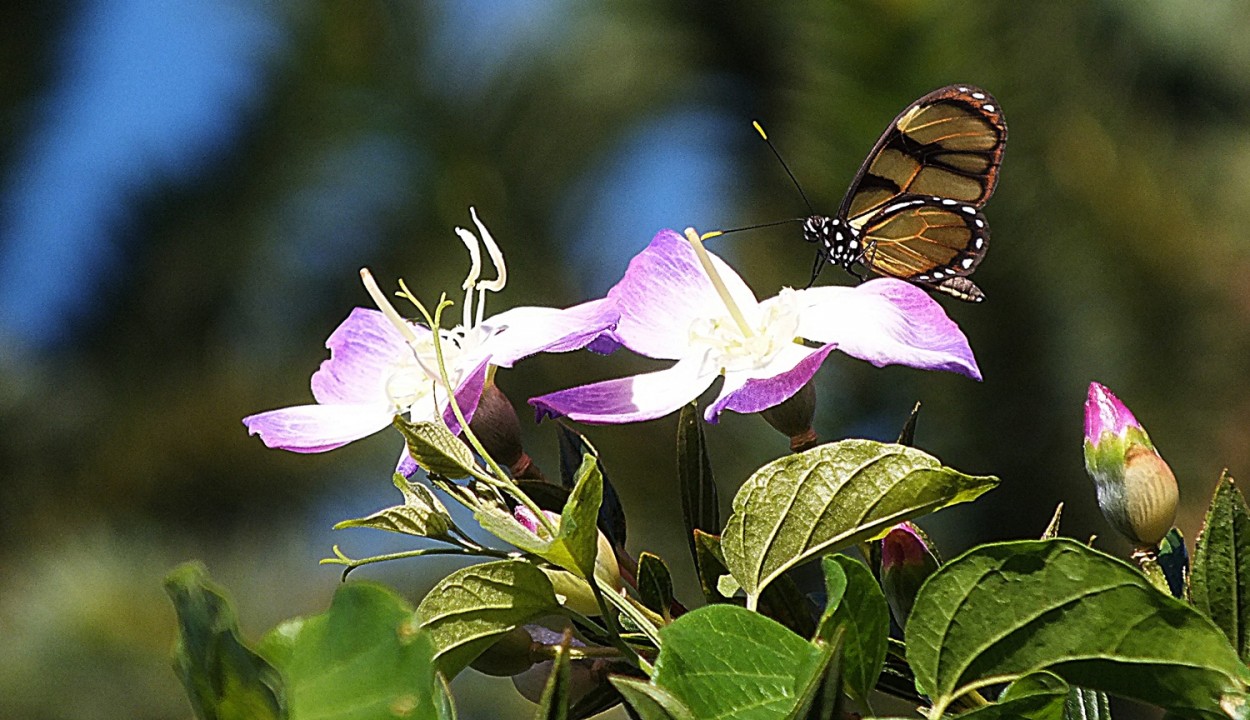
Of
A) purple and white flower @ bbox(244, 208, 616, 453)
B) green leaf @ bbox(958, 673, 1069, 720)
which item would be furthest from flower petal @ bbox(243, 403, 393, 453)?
green leaf @ bbox(958, 673, 1069, 720)

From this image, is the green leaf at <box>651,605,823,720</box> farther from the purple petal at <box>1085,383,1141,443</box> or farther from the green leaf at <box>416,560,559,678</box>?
the purple petal at <box>1085,383,1141,443</box>

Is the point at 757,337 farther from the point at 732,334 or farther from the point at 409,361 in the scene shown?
the point at 409,361

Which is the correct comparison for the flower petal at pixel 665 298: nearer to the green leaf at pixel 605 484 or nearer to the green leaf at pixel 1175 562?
the green leaf at pixel 605 484

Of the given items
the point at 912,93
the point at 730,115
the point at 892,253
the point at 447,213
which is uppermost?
the point at 892,253

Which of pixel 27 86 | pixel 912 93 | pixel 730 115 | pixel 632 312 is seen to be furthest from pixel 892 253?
pixel 27 86

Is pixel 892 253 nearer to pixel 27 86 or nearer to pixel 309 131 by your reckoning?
pixel 309 131

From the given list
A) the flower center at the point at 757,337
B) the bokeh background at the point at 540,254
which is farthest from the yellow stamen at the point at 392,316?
the bokeh background at the point at 540,254

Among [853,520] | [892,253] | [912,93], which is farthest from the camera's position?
[912,93]
